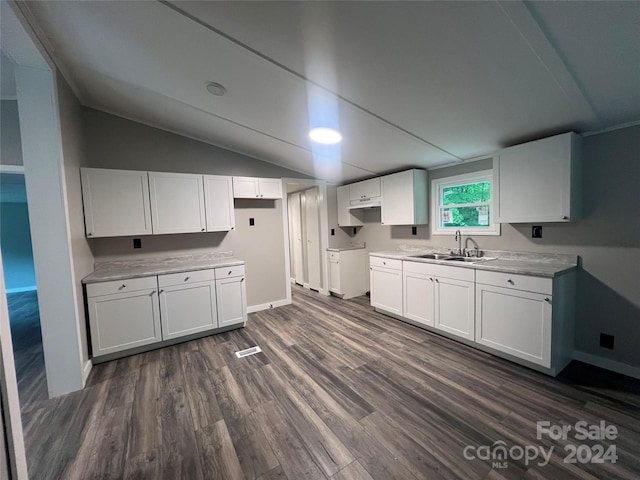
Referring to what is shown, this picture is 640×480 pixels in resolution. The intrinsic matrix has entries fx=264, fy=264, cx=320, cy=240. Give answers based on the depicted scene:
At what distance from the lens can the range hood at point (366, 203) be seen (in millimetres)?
4098

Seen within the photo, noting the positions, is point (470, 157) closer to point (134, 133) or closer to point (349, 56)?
point (349, 56)

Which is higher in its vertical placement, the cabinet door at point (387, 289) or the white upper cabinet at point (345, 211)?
the white upper cabinet at point (345, 211)

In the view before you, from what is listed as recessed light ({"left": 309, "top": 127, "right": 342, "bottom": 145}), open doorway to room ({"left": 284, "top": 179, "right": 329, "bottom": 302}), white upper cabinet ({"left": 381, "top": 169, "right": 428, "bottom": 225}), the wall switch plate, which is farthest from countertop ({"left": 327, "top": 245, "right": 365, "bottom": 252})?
the wall switch plate

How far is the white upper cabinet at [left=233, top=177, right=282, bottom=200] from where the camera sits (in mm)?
3719

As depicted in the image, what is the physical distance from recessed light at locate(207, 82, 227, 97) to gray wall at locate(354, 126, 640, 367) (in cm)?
330

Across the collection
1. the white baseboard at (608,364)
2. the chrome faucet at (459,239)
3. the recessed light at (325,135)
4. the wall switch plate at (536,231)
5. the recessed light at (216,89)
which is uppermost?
the recessed light at (216,89)

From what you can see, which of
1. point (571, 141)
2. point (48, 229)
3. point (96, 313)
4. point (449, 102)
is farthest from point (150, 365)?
→ point (571, 141)

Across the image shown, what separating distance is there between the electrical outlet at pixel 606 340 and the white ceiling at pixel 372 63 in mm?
1816

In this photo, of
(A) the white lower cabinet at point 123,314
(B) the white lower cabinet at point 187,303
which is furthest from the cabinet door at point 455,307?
(A) the white lower cabinet at point 123,314

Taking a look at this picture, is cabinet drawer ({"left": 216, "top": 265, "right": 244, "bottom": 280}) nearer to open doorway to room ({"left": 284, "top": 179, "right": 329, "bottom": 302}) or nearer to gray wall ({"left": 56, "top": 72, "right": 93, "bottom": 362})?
open doorway to room ({"left": 284, "top": 179, "right": 329, "bottom": 302})

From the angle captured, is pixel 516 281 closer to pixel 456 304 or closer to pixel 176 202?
pixel 456 304

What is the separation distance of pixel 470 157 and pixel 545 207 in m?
1.05

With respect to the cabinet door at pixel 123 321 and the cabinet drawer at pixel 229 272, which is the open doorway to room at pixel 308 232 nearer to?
the cabinet drawer at pixel 229 272

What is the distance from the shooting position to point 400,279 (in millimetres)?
3455
